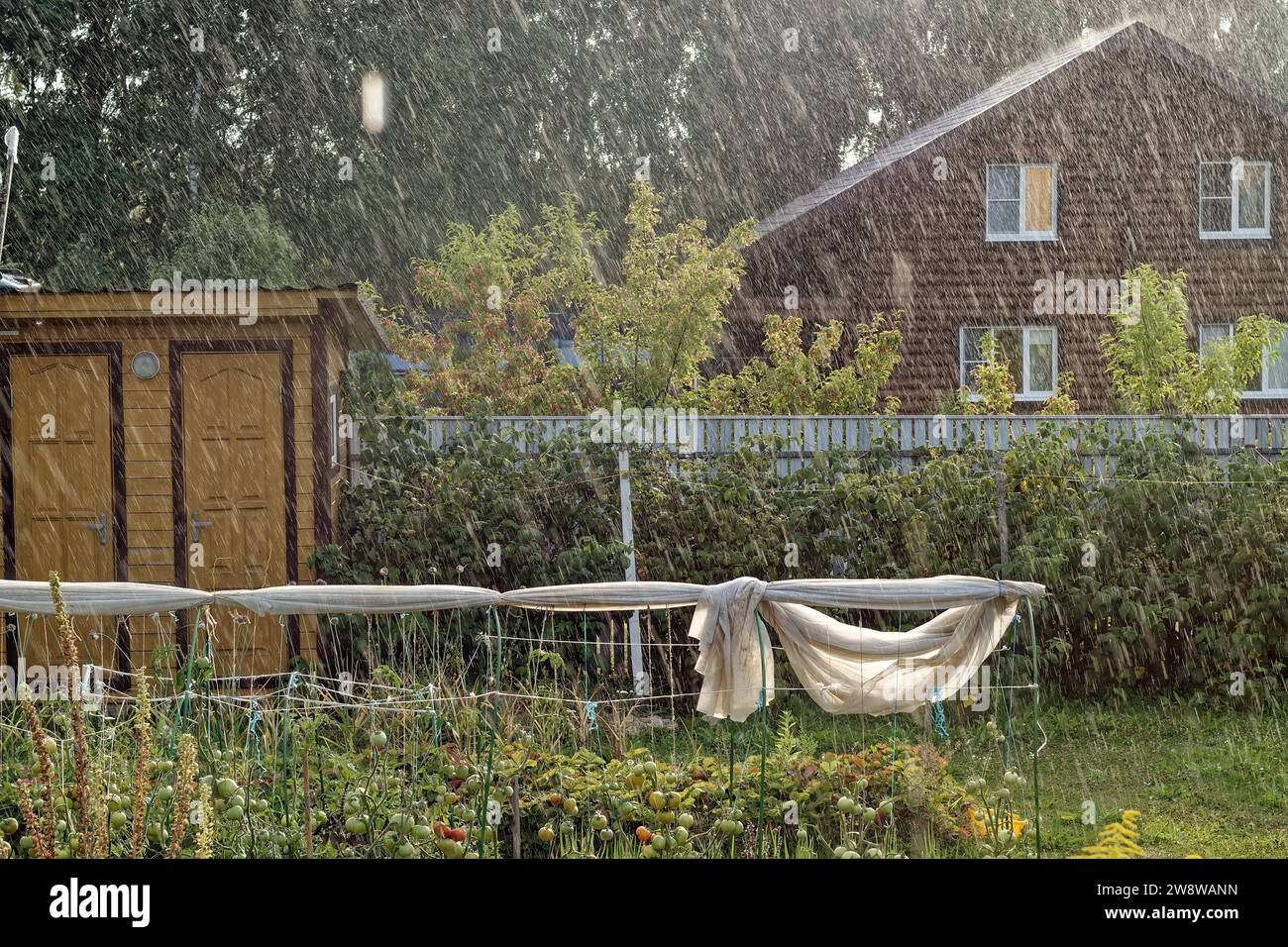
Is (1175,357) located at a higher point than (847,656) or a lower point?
higher

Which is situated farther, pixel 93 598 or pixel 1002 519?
pixel 1002 519

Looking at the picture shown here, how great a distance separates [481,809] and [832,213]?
17.9 metres

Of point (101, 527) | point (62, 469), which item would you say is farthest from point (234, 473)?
point (62, 469)

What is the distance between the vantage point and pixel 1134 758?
26.0 ft

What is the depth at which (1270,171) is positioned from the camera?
2141 cm

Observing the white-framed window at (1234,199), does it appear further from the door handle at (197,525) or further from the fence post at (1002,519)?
the door handle at (197,525)

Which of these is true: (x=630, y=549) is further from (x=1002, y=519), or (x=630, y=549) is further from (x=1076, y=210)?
(x=1076, y=210)

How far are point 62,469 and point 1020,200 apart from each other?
16.3 m

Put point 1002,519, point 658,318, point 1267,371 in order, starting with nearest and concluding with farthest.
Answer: point 1002,519
point 658,318
point 1267,371

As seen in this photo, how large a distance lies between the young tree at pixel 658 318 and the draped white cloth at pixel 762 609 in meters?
11.3

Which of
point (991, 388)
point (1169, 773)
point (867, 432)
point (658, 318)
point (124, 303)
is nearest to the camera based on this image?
point (1169, 773)

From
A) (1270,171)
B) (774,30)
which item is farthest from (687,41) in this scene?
(1270,171)

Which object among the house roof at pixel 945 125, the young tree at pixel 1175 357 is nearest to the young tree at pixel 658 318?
the house roof at pixel 945 125

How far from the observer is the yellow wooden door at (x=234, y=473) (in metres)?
9.15
